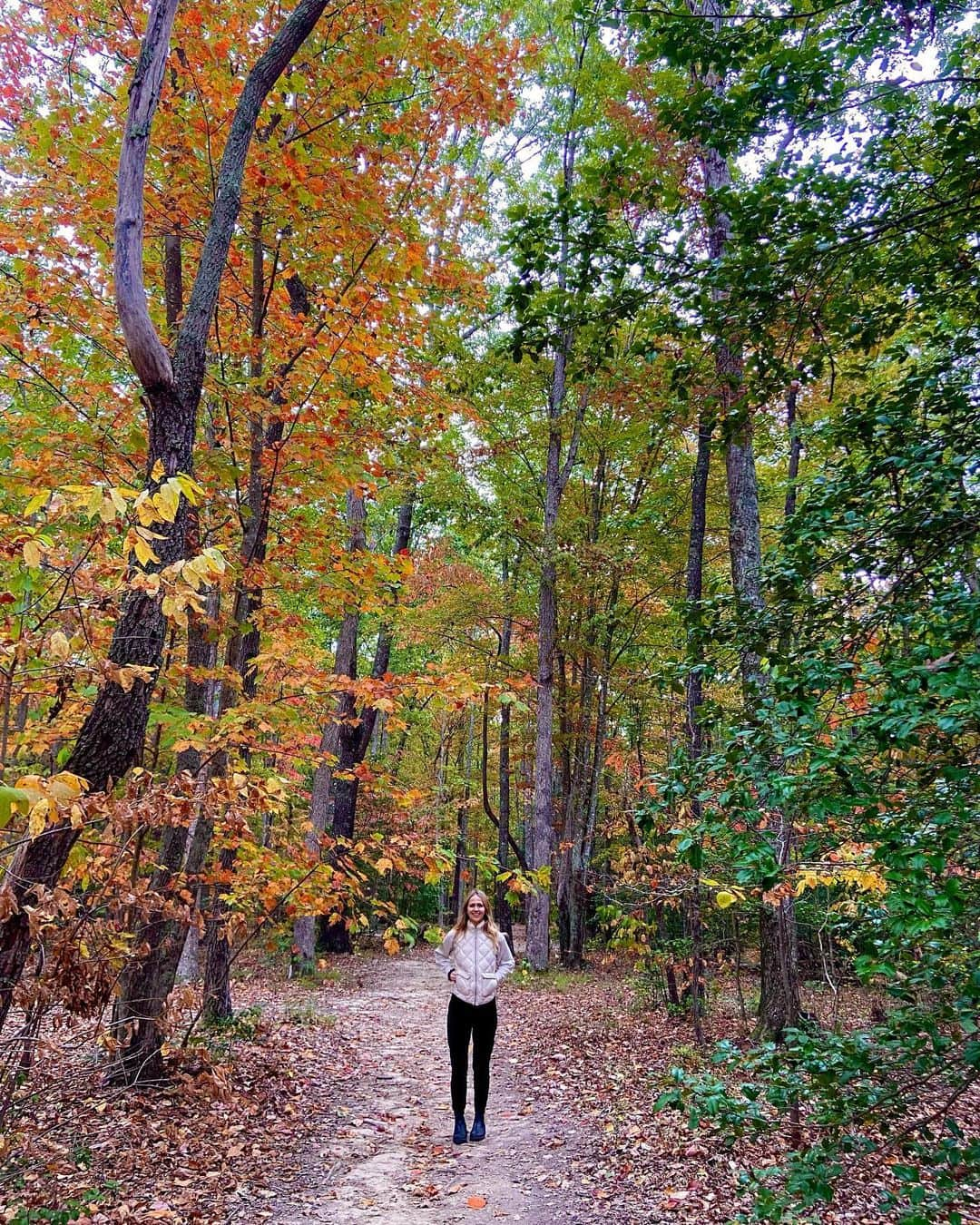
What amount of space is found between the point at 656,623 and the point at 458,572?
4591 millimetres

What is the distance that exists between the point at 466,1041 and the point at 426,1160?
0.78m

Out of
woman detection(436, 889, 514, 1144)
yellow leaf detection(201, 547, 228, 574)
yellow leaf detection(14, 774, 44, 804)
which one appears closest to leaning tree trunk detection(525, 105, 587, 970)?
woman detection(436, 889, 514, 1144)

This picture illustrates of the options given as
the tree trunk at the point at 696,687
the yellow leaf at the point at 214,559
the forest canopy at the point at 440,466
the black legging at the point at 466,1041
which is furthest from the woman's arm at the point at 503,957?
the yellow leaf at the point at 214,559

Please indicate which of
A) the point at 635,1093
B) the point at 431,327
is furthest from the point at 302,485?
the point at 635,1093

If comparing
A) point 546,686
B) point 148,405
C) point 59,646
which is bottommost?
point 59,646

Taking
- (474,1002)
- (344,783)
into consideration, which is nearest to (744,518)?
(474,1002)

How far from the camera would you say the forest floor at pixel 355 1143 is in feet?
13.6

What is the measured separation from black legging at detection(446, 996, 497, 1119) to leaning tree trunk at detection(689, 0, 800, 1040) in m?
2.46

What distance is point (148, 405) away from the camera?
179 inches

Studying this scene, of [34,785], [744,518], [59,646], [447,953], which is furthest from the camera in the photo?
[744,518]

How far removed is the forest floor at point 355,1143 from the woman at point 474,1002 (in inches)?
13.9

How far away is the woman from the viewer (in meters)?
5.28

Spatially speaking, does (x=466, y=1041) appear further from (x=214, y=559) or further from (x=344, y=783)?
(x=344, y=783)

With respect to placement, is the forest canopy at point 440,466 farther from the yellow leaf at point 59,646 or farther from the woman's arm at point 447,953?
the woman's arm at point 447,953
